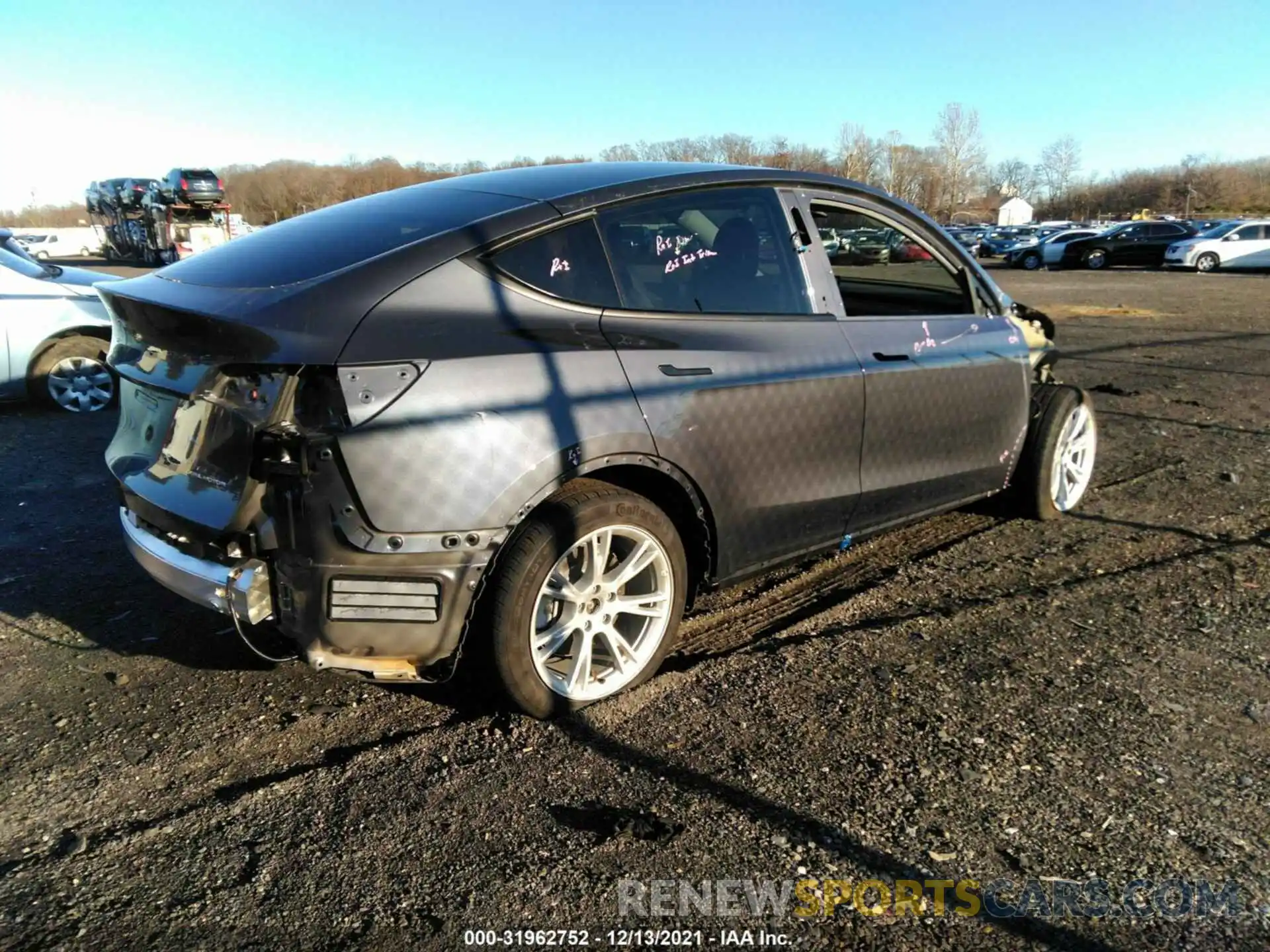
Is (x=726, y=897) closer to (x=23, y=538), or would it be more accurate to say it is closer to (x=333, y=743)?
(x=333, y=743)

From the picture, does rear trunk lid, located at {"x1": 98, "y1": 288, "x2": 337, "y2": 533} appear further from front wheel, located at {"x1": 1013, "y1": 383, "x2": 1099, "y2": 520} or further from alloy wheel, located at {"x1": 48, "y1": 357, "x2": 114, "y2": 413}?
alloy wheel, located at {"x1": 48, "y1": 357, "x2": 114, "y2": 413}

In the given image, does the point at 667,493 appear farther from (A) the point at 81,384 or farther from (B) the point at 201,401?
(A) the point at 81,384

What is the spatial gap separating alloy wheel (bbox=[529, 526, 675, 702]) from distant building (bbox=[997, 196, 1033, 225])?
98303 mm

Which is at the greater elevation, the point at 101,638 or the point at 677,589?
the point at 677,589

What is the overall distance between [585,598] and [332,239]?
4.90 feet

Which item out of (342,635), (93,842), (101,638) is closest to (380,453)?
(342,635)

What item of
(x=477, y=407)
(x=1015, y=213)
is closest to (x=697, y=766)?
(x=477, y=407)

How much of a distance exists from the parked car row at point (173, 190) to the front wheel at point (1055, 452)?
31944 mm

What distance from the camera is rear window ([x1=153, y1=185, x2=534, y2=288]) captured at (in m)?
2.92

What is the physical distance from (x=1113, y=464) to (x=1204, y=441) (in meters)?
1.13

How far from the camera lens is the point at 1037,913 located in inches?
88.7

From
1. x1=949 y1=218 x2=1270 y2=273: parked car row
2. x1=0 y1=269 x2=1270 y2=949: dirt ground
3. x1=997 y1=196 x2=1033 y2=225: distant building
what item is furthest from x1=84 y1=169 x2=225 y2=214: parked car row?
x1=997 y1=196 x2=1033 y2=225: distant building

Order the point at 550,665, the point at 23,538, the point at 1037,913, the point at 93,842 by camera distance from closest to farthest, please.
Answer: the point at 1037,913
the point at 93,842
the point at 550,665
the point at 23,538

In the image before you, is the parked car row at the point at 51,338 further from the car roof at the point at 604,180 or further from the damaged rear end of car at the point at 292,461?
the damaged rear end of car at the point at 292,461
